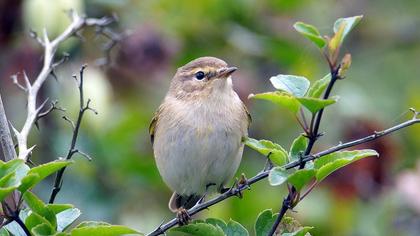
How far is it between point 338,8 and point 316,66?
4.47ft

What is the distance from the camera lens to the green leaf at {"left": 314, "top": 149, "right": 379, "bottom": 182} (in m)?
2.89

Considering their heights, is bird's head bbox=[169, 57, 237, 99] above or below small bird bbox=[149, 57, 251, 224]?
above

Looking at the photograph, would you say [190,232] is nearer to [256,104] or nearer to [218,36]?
[218,36]

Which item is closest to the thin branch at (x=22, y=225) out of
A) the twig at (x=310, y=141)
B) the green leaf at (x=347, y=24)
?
the twig at (x=310, y=141)

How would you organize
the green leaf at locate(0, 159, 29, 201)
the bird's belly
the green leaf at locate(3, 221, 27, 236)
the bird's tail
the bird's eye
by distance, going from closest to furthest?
1. the green leaf at locate(0, 159, 29, 201)
2. the green leaf at locate(3, 221, 27, 236)
3. the bird's belly
4. the bird's eye
5. the bird's tail

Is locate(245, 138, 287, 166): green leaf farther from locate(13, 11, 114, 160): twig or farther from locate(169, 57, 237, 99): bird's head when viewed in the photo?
locate(169, 57, 237, 99): bird's head

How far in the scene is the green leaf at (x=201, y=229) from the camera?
121 inches

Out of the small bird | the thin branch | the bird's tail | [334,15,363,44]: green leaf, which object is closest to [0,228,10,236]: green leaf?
the thin branch

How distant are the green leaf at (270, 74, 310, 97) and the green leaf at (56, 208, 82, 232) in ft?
2.62

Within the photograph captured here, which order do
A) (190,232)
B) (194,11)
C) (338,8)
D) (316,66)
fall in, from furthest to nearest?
(338,8), (316,66), (194,11), (190,232)

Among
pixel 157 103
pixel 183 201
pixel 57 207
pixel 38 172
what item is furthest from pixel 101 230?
pixel 157 103

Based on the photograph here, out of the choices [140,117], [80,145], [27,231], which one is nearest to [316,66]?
[140,117]

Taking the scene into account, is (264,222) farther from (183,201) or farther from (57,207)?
(183,201)

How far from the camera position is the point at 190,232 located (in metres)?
3.19
